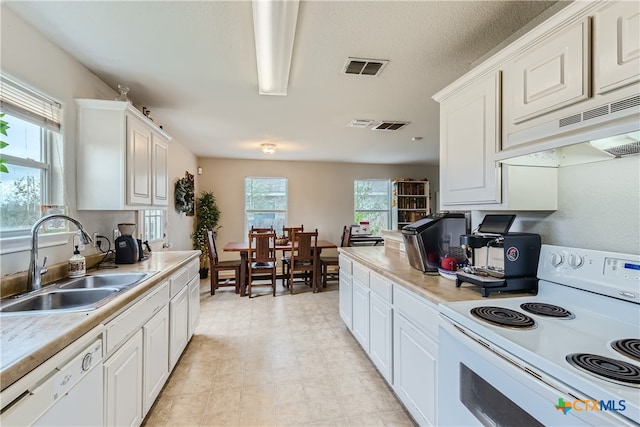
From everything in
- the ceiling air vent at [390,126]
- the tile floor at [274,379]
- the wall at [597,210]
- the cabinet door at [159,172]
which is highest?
the ceiling air vent at [390,126]

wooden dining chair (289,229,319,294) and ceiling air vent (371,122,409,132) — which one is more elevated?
ceiling air vent (371,122,409,132)

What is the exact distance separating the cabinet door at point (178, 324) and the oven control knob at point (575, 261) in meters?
2.45

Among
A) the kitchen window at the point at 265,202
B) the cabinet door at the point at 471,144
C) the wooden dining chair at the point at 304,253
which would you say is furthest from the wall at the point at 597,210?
the kitchen window at the point at 265,202

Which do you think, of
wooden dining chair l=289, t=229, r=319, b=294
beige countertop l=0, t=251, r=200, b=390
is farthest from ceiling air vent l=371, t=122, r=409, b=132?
beige countertop l=0, t=251, r=200, b=390

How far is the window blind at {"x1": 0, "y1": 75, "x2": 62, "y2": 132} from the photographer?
1.51 meters

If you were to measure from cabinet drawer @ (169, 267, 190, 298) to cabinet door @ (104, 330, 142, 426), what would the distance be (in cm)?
59

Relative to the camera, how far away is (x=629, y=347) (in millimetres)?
879

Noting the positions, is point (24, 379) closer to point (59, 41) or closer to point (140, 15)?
point (140, 15)

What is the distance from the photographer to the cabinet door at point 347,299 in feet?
9.32

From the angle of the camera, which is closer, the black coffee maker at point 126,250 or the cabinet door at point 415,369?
the cabinet door at point 415,369

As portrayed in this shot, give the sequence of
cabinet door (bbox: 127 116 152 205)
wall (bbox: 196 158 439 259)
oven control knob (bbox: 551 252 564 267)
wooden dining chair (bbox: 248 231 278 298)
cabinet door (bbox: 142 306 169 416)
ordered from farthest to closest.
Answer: wall (bbox: 196 158 439 259)
wooden dining chair (bbox: 248 231 278 298)
cabinet door (bbox: 127 116 152 205)
cabinet door (bbox: 142 306 169 416)
oven control knob (bbox: 551 252 564 267)

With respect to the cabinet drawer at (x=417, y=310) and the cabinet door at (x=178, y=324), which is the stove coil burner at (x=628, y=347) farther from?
the cabinet door at (x=178, y=324)

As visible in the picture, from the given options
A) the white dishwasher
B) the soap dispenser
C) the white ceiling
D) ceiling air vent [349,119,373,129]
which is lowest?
the white dishwasher

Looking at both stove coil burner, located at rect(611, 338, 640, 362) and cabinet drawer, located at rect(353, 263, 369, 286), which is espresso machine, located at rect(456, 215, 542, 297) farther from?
cabinet drawer, located at rect(353, 263, 369, 286)
